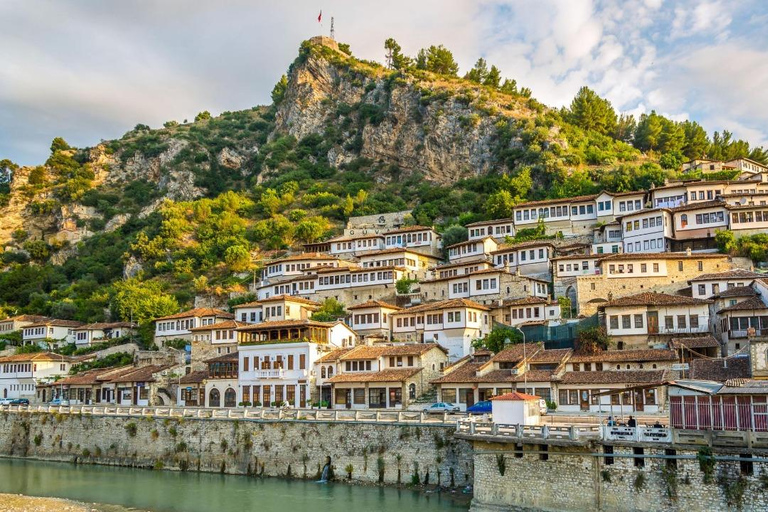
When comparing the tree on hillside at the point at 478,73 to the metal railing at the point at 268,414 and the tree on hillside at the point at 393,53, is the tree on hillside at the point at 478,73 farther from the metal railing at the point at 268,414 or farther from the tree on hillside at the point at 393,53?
the metal railing at the point at 268,414

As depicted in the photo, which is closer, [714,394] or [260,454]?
[714,394]

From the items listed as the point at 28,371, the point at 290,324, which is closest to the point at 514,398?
the point at 290,324

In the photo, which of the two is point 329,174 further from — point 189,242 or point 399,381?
point 399,381

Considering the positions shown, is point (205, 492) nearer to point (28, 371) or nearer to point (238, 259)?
point (28, 371)

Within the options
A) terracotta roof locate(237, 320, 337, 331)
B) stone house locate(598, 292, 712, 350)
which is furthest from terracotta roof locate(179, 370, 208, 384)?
stone house locate(598, 292, 712, 350)

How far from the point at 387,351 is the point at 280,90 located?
131 m

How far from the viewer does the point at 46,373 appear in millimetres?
68750

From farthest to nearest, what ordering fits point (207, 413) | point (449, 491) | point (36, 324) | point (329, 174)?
point (329, 174), point (36, 324), point (207, 413), point (449, 491)

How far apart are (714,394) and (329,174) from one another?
10745cm

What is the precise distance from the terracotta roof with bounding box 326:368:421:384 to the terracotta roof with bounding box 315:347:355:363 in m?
1.83

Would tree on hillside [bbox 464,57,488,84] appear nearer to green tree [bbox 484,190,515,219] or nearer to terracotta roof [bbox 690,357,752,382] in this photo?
green tree [bbox 484,190,515,219]

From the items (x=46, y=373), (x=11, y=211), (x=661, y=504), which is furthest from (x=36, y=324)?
(x=661, y=504)

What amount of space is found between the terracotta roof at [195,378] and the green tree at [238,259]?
31.2 meters

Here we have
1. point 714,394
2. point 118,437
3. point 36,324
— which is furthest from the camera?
point 36,324
